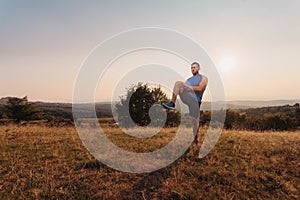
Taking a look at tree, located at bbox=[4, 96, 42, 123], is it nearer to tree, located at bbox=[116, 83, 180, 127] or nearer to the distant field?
tree, located at bbox=[116, 83, 180, 127]

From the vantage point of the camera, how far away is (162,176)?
223 inches

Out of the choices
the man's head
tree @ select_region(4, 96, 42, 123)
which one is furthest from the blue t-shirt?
tree @ select_region(4, 96, 42, 123)

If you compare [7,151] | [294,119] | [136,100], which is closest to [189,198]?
[7,151]

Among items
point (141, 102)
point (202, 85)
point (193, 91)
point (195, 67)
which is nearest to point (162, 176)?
point (193, 91)

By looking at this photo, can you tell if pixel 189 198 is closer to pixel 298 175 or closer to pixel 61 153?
pixel 298 175

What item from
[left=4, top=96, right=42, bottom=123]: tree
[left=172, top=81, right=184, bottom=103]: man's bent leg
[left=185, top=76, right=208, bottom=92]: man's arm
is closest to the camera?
[left=172, top=81, right=184, bottom=103]: man's bent leg

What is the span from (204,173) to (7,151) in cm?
577

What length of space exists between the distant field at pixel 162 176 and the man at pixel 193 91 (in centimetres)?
116

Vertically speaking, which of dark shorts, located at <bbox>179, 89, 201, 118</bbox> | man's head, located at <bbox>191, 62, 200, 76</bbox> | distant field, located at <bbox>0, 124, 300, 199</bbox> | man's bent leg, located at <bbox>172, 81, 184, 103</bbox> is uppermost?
man's head, located at <bbox>191, 62, 200, 76</bbox>

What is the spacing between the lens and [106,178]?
560 cm

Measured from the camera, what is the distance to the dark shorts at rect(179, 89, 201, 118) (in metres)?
7.07

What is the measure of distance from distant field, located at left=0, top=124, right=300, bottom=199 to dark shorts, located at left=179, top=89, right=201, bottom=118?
105 cm

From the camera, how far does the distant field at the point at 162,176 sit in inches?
194

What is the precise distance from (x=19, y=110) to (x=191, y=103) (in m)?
52.6
